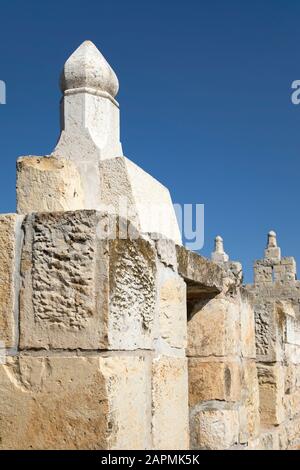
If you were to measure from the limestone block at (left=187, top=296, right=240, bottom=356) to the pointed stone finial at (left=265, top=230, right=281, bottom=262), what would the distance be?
15161mm

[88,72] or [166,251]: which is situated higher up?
[88,72]

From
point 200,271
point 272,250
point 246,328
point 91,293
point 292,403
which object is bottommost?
point 292,403

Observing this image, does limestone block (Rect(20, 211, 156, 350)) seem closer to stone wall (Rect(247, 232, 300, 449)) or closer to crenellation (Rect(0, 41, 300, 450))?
crenellation (Rect(0, 41, 300, 450))

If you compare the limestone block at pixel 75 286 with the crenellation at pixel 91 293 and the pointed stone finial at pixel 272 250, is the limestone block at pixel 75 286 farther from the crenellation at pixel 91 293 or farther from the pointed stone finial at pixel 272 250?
the pointed stone finial at pixel 272 250

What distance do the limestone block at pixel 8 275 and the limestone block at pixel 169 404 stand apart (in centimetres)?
63

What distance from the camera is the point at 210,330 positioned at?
163 inches

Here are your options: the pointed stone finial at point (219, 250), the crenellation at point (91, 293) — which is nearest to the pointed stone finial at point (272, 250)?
the pointed stone finial at point (219, 250)

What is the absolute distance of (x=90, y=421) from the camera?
7.81ft

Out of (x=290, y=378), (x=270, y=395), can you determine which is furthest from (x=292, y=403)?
(x=270, y=395)

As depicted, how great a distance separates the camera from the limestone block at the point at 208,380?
4.12 metres

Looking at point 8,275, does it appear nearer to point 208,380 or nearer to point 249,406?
point 208,380

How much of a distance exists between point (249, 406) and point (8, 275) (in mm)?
2797
